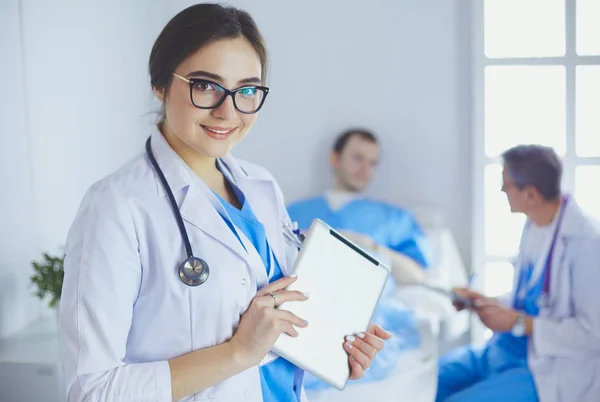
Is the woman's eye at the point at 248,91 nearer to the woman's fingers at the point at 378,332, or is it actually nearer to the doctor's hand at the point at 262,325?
the doctor's hand at the point at 262,325

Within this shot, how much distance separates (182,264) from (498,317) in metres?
1.21

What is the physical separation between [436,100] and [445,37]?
0.26 meters

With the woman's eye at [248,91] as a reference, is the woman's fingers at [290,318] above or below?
below

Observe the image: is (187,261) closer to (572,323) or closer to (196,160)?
(196,160)

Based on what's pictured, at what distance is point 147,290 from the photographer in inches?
35.8

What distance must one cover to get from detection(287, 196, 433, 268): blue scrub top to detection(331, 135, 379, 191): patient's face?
0.12 metres

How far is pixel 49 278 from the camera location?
177 cm

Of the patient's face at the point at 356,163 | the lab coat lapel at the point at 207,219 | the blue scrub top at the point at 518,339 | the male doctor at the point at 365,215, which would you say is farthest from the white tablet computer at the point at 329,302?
the patient's face at the point at 356,163

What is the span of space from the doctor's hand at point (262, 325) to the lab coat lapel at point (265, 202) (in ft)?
0.36

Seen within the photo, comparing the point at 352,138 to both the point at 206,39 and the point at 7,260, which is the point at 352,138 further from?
the point at 206,39

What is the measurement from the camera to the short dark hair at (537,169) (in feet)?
6.12

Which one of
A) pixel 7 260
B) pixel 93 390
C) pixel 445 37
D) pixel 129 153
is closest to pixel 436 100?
pixel 445 37

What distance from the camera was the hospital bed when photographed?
171 cm

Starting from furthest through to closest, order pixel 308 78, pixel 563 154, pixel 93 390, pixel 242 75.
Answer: pixel 308 78
pixel 563 154
pixel 242 75
pixel 93 390
